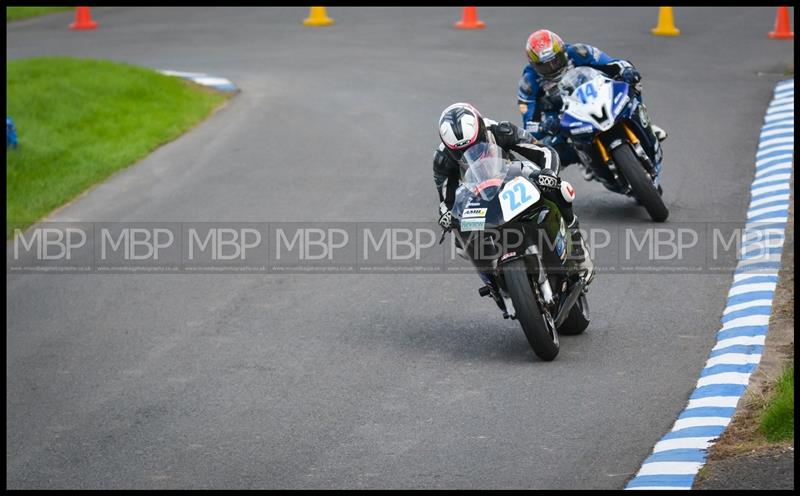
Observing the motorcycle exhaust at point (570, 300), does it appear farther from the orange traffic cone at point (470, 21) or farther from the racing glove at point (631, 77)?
the orange traffic cone at point (470, 21)

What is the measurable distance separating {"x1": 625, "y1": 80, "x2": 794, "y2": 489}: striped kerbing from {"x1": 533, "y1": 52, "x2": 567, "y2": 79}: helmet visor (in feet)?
7.47

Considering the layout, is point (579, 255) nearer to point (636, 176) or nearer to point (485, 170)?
point (485, 170)

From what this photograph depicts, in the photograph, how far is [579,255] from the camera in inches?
360

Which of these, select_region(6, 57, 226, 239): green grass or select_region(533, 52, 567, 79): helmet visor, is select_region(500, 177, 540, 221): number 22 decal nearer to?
select_region(533, 52, 567, 79): helmet visor

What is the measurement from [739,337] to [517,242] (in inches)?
71.6

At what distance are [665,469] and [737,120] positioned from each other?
1120 cm

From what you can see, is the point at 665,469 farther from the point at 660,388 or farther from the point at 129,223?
the point at 129,223

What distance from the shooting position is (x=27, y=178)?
623 inches

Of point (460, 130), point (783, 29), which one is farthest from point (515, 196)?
point (783, 29)

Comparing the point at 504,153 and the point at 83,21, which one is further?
the point at 83,21

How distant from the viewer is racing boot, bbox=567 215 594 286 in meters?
9.09

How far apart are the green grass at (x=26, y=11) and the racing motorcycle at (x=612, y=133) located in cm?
2238

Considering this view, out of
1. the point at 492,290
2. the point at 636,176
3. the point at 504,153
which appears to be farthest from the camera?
the point at 636,176
